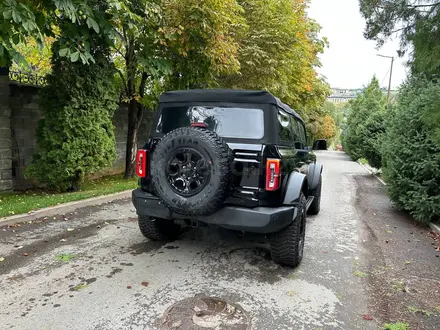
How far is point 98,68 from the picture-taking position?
689 centimetres

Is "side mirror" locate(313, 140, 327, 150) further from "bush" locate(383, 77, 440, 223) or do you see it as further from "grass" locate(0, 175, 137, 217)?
"grass" locate(0, 175, 137, 217)

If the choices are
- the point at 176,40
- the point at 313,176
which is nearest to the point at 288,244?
the point at 313,176

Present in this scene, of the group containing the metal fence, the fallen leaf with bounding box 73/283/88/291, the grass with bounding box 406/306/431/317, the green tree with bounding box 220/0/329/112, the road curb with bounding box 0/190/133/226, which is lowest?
the fallen leaf with bounding box 73/283/88/291

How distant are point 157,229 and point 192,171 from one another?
4.36 ft

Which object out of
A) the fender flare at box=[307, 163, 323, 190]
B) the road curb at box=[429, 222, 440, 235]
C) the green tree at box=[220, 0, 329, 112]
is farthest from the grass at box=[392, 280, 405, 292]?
the green tree at box=[220, 0, 329, 112]

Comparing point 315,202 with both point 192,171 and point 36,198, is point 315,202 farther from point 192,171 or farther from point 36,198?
point 36,198

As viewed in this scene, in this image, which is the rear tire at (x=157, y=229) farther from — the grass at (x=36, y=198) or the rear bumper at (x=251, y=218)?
the grass at (x=36, y=198)

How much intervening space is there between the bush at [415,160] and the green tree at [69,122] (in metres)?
6.26

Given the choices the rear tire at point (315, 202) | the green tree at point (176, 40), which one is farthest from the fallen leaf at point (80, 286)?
the green tree at point (176, 40)

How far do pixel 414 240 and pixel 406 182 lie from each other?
4.57 ft

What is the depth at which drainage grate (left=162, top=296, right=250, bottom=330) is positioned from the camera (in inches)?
99.7

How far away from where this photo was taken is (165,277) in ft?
11.0

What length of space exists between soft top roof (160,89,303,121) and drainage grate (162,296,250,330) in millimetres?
2094

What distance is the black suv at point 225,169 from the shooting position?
125 inches
